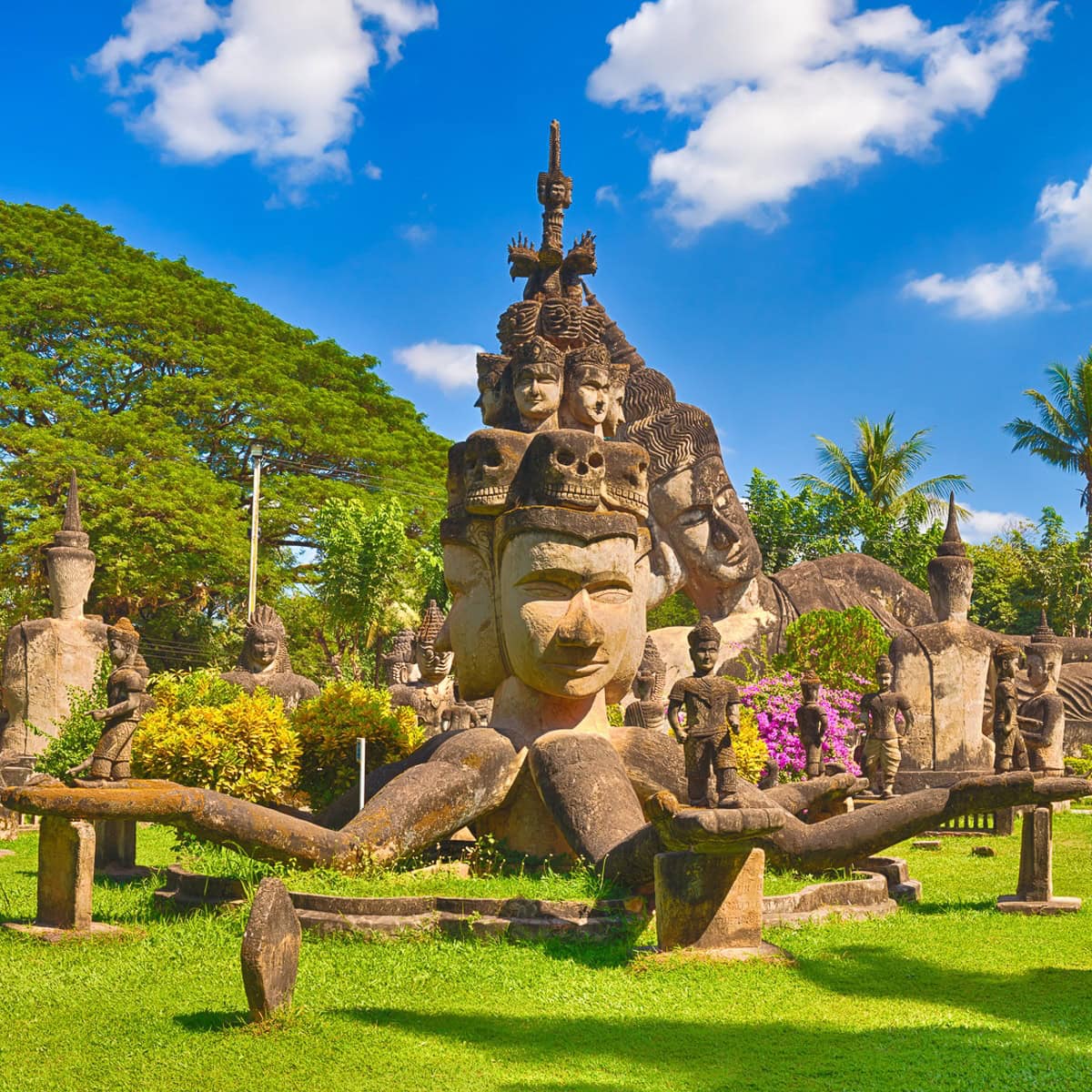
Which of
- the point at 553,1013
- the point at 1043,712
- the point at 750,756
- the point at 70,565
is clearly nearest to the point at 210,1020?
the point at 553,1013

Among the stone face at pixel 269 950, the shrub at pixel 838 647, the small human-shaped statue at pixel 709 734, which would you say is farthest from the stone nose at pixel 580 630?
the shrub at pixel 838 647

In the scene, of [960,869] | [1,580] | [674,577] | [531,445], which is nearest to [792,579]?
[674,577]

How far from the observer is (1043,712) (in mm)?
11617

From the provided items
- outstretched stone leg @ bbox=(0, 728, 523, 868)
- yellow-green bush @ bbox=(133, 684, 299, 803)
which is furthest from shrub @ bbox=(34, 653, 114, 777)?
outstretched stone leg @ bbox=(0, 728, 523, 868)

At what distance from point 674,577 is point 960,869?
10.5m

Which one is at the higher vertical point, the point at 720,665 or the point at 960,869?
the point at 720,665

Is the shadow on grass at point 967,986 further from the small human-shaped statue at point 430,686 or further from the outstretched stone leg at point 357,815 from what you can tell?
the small human-shaped statue at point 430,686

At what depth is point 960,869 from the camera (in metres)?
10.9

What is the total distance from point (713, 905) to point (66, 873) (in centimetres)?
376

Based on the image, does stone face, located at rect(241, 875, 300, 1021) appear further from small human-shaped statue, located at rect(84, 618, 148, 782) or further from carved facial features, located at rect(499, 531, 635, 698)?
carved facial features, located at rect(499, 531, 635, 698)

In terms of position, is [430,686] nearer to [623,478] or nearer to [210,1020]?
[623,478]

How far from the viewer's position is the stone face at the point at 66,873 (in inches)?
281

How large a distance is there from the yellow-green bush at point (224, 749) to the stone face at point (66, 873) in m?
2.46

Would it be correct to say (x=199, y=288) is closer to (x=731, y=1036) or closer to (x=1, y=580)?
(x=1, y=580)
